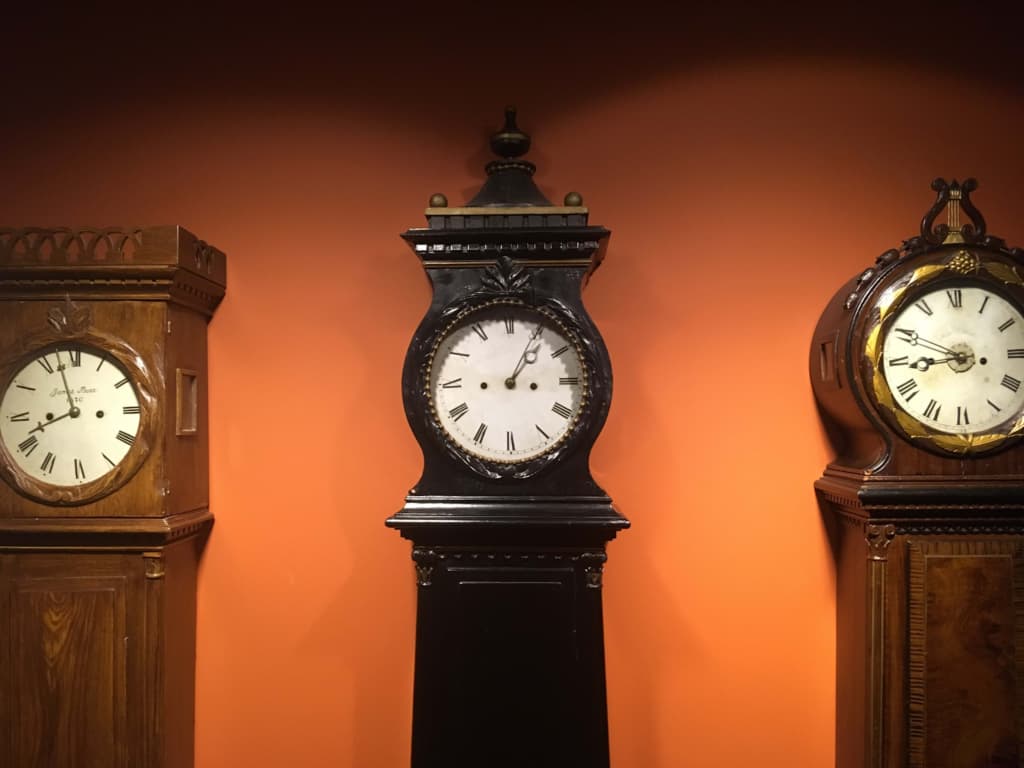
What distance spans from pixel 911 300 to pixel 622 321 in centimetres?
88

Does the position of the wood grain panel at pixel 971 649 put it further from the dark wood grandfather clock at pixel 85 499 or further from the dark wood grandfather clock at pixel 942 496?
the dark wood grandfather clock at pixel 85 499

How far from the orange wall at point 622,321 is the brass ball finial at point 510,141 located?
358 mm

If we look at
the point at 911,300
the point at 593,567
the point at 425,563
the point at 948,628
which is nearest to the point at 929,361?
the point at 911,300

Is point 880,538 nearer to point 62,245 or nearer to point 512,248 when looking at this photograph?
point 512,248

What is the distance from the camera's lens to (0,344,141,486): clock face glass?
2455 mm

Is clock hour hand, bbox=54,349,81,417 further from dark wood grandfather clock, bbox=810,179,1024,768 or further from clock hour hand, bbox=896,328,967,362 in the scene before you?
clock hour hand, bbox=896,328,967,362

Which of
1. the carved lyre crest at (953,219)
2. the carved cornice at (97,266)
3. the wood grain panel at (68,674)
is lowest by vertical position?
the wood grain panel at (68,674)

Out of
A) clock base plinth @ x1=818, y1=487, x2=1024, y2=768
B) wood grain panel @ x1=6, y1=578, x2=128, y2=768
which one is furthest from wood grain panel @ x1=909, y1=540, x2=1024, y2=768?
wood grain panel @ x1=6, y1=578, x2=128, y2=768

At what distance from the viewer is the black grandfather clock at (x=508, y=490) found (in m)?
2.26

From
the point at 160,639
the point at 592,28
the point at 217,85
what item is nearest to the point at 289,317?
the point at 217,85

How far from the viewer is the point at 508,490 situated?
227cm

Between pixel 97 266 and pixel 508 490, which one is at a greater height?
pixel 97 266

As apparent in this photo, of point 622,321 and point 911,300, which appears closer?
point 911,300

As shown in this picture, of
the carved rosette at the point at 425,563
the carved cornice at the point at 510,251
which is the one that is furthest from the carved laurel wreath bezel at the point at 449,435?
the carved rosette at the point at 425,563
